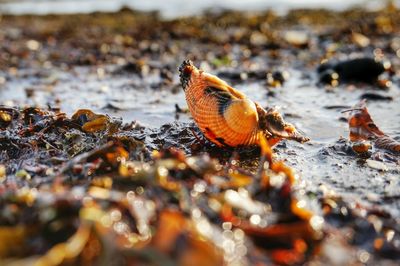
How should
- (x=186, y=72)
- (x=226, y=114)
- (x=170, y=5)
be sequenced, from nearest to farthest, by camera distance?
(x=226, y=114) < (x=186, y=72) < (x=170, y=5)

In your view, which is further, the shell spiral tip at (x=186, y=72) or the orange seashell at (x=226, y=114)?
the shell spiral tip at (x=186, y=72)

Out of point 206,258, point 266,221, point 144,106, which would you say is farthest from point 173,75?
point 206,258


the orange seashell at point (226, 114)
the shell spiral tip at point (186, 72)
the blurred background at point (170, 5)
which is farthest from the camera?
the blurred background at point (170, 5)

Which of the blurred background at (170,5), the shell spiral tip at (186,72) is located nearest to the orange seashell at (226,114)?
the shell spiral tip at (186,72)

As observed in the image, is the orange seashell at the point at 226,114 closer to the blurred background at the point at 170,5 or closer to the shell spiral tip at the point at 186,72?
the shell spiral tip at the point at 186,72

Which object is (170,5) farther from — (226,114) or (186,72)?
(226,114)

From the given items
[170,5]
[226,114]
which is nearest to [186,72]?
[226,114]
